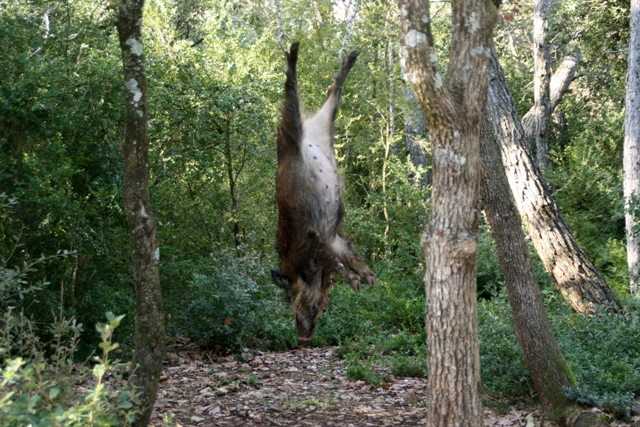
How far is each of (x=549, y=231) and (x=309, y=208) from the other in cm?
336

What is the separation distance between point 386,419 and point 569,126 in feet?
48.4

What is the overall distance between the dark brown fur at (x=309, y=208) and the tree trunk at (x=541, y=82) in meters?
9.68

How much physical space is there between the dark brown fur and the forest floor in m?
0.73

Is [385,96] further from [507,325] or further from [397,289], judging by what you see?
[507,325]

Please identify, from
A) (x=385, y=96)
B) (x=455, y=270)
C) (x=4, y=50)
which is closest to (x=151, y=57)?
(x=4, y=50)

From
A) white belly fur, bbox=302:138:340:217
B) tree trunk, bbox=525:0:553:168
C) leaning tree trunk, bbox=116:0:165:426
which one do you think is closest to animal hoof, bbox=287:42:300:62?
white belly fur, bbox=302:138:340:217

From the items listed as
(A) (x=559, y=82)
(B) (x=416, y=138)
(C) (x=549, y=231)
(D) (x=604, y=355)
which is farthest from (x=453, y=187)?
(A) (x=559, y=82)

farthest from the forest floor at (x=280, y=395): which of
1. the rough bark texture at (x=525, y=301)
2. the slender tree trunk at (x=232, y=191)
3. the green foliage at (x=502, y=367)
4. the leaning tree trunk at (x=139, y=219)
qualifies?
the slender tree trunk at (x=232, y=191)

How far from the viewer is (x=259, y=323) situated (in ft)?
28.4

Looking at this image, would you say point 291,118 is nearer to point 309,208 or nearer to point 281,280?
point 309,208

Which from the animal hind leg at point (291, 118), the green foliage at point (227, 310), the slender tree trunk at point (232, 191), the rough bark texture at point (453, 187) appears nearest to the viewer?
the rough bark texture at point (453, 187)

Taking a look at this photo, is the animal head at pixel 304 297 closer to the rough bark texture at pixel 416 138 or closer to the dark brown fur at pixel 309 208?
the dark brown fur at pixel 309 208

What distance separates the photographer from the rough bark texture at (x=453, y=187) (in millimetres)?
3598

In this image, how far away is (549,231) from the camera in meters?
8.00
